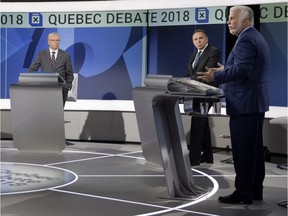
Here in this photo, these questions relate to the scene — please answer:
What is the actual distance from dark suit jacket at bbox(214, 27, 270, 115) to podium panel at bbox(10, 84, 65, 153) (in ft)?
11.5

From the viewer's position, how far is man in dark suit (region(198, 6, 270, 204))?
4891 mm

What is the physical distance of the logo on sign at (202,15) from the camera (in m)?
9.35

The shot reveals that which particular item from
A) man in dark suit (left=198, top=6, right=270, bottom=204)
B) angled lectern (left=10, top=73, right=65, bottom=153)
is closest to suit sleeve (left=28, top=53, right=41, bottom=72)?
angled lectern (left=10, top=73, right=65, bottom=153)

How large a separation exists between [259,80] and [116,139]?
5181mm

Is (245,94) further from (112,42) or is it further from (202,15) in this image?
(112,42)

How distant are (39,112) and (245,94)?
150 inches

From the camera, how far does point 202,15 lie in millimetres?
9383

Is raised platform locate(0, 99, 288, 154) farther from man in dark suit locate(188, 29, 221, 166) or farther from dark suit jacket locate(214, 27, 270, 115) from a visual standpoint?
dark suit jacket locate(214, 27, 270, 115)

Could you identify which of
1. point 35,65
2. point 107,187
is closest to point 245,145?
point 107,187

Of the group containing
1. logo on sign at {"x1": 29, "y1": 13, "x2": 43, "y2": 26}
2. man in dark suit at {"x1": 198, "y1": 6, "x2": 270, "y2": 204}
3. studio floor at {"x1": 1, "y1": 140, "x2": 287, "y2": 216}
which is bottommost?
studio floor at {"x1": 1, "y1": 140, "x2": 287, "y2": 216}

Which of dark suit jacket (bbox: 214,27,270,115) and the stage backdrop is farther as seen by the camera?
the stage backdrop

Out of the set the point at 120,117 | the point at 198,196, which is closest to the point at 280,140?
the point at 120,117

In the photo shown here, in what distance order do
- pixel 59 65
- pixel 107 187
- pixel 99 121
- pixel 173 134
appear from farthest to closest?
pixel 99 121, pixel 59 65, pixel 107 187, pixel 173 134

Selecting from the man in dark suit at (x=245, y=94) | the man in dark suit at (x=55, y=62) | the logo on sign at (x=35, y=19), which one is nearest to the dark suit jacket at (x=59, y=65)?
the man in dark suit at (x=55, y=62)
